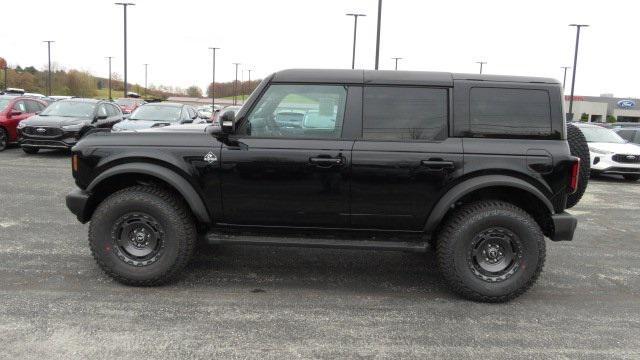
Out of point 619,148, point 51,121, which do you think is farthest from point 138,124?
point 619,148

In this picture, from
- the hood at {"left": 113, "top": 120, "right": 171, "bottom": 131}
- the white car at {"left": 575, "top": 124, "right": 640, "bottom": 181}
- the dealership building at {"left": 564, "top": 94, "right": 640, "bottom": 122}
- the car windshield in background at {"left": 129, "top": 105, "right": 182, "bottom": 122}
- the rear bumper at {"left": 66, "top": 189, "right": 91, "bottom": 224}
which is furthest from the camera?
the dealership building at {"left": 564, "top": 94, "right": 640, "bottom": 122}

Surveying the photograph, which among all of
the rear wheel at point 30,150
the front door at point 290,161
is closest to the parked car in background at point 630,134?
the front door at point 290,161

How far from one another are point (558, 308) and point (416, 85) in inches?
87.4

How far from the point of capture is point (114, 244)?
4.40m

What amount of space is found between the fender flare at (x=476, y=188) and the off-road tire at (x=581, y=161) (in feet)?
2.04

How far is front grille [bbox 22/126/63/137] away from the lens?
44.5ft

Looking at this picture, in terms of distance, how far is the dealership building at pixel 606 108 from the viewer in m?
68.1

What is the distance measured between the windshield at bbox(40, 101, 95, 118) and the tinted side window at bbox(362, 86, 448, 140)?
12.7 m

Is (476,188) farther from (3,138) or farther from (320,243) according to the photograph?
(3,138)

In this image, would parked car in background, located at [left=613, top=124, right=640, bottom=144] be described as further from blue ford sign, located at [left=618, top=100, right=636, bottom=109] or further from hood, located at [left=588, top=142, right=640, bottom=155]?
blue ford sign, located at [left=618, top=100, right=636, bottom=109]

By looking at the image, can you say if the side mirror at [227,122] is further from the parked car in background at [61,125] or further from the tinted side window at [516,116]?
the parked car in background at [61,125]

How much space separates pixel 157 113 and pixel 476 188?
12327 mm

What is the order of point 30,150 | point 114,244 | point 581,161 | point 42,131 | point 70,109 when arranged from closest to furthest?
point 114,244, point 581,161, point 42,131, point 30,150, point 70,109

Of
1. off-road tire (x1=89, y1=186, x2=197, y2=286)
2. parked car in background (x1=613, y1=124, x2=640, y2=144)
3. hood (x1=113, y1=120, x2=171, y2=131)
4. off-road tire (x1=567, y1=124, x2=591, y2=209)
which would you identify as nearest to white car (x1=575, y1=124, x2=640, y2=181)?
parked car in background (x1=613, y1=124, x2=640, y2=144)
